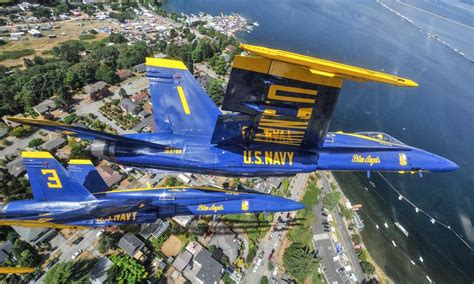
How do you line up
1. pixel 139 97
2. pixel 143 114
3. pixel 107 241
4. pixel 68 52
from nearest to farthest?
pixel 107 241, pixel 143 114, pixel 139 97, pixel 68 52

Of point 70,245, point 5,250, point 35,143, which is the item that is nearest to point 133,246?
point 70,245

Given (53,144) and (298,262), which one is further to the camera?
(53,144)

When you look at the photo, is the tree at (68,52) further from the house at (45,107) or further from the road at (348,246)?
the road at (348,246)

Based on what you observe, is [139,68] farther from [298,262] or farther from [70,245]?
[298,262]

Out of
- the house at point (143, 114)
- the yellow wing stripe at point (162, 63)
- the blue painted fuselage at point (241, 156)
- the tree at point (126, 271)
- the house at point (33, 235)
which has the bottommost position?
the house at point (33, 235)

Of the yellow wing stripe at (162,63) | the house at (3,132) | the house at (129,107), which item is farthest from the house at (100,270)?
the house at (3,132)

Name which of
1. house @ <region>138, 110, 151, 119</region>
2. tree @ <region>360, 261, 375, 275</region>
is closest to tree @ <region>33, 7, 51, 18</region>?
house @ <region>138, 110, 151, 119</region>

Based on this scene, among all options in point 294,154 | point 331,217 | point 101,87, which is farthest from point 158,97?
point 101,87

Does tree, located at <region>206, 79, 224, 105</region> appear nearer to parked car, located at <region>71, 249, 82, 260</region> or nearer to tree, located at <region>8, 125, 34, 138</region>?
tree, located at <region>8, 125, 34, 138</region>

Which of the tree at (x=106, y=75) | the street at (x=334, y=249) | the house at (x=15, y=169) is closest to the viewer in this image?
the street at (x=334, y=249)
